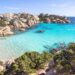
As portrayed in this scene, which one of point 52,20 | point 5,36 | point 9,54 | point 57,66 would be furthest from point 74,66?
point 52,20

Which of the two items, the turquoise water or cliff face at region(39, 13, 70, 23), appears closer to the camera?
the turquoise water

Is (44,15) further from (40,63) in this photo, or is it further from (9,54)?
(40,63)

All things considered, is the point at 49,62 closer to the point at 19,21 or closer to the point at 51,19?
the point at 19,21

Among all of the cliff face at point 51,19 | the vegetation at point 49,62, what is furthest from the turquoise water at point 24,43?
the cliff face at point 51,19

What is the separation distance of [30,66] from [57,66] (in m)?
5.61

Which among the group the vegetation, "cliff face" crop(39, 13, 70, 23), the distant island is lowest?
"cliff face" crop(39, 13, 70, 23)

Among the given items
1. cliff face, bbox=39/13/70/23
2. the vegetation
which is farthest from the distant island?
the vegetation

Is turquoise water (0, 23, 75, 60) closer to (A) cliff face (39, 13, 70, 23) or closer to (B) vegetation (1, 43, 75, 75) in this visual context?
(B) vegetation (1, 43, 75, 75)

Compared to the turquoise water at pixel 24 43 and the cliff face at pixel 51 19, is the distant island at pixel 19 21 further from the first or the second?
the turquoise water at pixel 24 43

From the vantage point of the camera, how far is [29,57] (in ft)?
67.2

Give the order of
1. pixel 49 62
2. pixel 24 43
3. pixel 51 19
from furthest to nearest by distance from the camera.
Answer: pixel 51 19, pixel 24 43, pixel 49 62

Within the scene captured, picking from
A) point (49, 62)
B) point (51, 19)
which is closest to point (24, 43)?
point (49, 62)

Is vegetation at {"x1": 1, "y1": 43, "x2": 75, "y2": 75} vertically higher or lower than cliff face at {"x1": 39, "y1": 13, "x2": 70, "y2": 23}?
higher

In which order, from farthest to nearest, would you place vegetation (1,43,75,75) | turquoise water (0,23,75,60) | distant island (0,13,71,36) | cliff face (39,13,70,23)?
cliff face (39,13,70,23)
distant island (0,13,71,36)
turquoise water (0,23,75,60)
vegetation (1,43,75,75)
